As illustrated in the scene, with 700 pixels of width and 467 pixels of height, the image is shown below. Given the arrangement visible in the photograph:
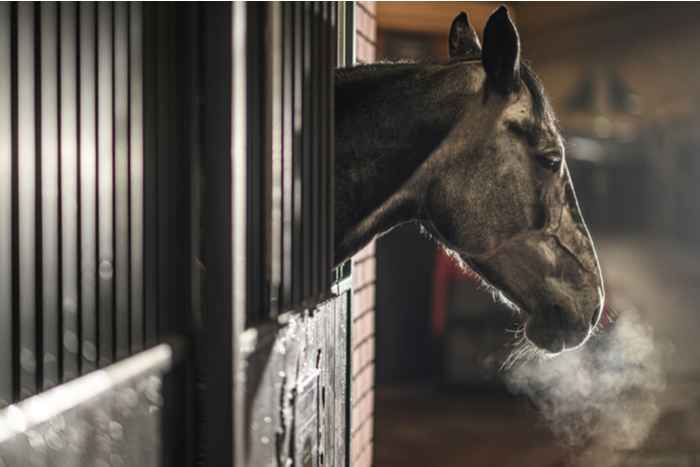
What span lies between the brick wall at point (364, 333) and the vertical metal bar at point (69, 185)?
1318 mm

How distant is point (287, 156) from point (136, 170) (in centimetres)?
23

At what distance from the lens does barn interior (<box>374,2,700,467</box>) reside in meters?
2.84

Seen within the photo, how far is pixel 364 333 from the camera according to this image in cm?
199

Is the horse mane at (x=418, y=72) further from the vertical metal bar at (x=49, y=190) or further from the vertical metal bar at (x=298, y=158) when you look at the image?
the vertical metal bar at (x=49, y=190)

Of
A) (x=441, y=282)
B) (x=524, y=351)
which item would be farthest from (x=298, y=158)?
(x=441, y=282)

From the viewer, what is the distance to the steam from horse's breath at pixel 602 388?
2.83 meters

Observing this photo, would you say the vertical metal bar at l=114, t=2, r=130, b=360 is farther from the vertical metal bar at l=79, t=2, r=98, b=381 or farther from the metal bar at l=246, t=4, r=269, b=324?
the metal bar at l=246, t=4, r=269, b=324

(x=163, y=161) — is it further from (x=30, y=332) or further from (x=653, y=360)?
(x=653, y=360)

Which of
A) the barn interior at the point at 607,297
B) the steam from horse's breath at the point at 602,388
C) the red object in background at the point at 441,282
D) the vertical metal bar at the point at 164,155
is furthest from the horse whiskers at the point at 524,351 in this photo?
the vertical metal bar at the point at 164,155

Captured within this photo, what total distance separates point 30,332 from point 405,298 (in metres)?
2.65

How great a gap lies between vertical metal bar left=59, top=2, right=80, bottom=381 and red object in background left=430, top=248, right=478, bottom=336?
265cm

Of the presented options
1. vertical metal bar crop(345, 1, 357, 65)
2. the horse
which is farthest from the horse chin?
vertical metal bar crop(345, 1, 357, 65)

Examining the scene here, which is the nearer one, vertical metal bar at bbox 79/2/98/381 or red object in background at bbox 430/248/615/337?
vertical metal bar at bbox 79/2/98/381

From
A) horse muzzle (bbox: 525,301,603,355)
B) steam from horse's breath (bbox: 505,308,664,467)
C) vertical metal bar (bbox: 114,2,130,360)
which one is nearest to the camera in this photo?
vertical metal bar (bbox: 114,2,130,360)
